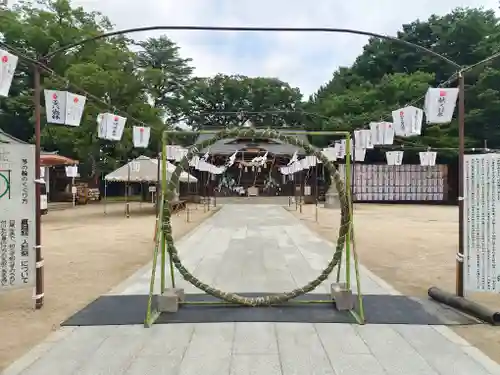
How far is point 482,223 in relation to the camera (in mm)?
5562

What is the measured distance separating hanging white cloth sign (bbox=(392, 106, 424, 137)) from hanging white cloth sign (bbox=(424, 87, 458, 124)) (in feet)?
10.9

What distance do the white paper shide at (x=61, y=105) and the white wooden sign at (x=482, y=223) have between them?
7.06 metres

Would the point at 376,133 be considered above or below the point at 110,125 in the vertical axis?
above

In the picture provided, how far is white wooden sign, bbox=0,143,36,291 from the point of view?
538 cm

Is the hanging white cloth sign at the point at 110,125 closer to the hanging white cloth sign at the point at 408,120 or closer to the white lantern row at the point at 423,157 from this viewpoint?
the hanging white cloth sign at the point at 408,120

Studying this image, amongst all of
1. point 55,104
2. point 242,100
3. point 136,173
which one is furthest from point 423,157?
point 55,104

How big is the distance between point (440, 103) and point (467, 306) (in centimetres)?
506

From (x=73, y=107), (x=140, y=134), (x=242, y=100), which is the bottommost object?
(x=73, y=107)

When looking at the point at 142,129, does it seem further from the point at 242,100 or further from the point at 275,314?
the point at 242,100

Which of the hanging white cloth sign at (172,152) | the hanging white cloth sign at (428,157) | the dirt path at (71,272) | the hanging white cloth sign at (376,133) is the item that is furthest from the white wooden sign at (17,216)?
the hanging white cloth sign at (428,157)

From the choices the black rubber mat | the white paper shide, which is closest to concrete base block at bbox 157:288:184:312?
the black rubber mat

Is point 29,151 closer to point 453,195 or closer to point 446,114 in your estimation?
point 446,114

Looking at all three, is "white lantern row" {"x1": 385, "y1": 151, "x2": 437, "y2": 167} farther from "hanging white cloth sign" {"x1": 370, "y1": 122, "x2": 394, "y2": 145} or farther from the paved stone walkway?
the paved stone walkway

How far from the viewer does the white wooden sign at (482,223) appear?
545cm
